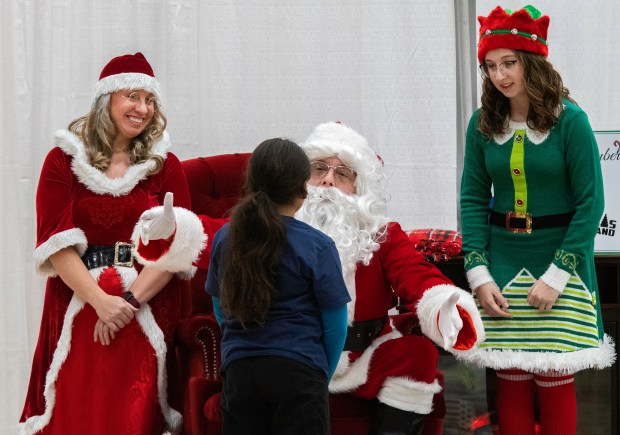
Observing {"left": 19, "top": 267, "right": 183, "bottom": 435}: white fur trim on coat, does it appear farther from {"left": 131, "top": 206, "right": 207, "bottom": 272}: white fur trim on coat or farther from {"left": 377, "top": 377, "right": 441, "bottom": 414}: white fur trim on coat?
{"left": 377, "top": 377, "right": 441, "bottom": 414}: white fur trim on coat

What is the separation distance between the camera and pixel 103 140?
3.23 m

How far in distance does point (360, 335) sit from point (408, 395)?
28 cm

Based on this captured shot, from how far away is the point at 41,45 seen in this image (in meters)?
4.28

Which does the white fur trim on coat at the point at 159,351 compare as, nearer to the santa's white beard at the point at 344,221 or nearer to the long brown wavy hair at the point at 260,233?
the santa's white beard at the point at 344,221

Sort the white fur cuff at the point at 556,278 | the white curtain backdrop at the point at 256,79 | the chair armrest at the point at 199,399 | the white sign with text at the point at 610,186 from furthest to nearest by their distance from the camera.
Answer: the white curtain backdrop at the point at 256,79 < the white sign with text at the point at 610,186 < the chair armrest at the point at 199,399 < the white fur cuff at the point at 556,278

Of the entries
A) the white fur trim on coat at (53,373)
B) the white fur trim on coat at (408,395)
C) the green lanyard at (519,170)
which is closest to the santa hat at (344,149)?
the green lanyard at (519,170)

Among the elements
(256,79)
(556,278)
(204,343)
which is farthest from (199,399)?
(256,79)

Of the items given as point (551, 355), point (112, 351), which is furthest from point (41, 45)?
point (551, 355)

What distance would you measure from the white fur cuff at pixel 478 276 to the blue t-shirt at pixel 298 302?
0.72m

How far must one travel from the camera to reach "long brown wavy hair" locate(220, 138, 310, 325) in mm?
2381

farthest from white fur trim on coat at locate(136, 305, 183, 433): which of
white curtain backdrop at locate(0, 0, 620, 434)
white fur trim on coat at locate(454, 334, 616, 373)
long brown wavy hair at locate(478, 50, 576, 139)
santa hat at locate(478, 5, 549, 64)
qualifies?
santa hat at locate(478, 5, 549, 64)

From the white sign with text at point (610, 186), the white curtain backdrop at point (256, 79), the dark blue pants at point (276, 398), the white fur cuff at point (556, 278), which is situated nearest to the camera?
the dark blue pants at point (276, 398)

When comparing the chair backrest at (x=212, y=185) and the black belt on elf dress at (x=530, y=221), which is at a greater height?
the chair backrest at (x=212, y=185)

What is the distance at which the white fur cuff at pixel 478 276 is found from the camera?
3.00 m
